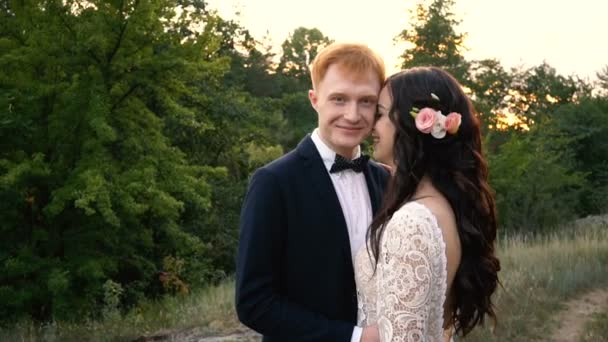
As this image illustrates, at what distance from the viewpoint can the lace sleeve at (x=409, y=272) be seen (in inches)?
106

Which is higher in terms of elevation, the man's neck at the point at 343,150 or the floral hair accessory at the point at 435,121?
→ the floral hair accessory at the point at 435,121

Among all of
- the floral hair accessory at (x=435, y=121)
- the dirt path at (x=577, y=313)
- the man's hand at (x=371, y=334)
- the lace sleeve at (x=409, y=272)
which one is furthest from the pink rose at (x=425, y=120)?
the dirt path at (x=577, y=313)

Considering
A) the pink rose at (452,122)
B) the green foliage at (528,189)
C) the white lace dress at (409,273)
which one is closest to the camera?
the white lace dress at (409,273)

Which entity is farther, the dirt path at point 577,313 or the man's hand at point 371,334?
the dirt path at point 577,313

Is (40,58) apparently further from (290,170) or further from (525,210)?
(525,210)

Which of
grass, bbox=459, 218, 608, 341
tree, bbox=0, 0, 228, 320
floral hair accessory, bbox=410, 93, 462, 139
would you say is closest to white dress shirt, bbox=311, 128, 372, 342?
floral hair accessory, bbox=410, 93, 462, 139

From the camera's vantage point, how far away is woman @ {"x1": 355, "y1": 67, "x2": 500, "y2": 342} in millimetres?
2703

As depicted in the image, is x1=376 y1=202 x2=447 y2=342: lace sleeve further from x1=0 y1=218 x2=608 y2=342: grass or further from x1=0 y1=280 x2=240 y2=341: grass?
x1=0 y1=280 x2=240 y2=341: grass

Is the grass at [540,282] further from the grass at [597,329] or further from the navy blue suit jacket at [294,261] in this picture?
the navy blue suit jacket at [294,261]

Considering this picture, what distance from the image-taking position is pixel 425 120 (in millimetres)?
2783

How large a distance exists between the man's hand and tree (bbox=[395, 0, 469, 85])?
35.0 metres

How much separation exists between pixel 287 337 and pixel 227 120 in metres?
14.8

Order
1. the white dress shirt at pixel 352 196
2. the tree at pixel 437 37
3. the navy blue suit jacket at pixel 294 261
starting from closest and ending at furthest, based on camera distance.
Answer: the navy blue suit jacket at pixel 294 261 < the white dress shirt at pixel 352 196 < the tree at pixel 437 37

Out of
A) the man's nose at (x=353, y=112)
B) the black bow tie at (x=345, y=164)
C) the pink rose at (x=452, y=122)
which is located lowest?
the black bow tie at (x=345, y=164)
